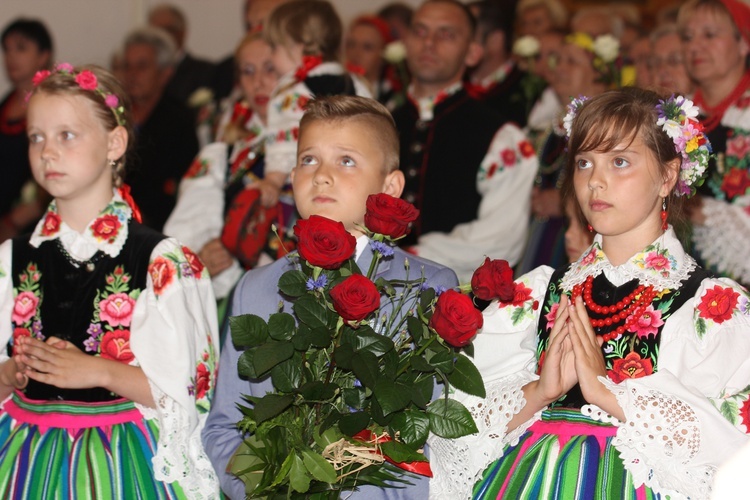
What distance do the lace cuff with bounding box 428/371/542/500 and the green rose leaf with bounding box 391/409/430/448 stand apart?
0.24 metres

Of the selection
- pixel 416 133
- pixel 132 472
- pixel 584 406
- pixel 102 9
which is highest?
pixel 102 9

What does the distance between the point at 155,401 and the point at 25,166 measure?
3.88 meters

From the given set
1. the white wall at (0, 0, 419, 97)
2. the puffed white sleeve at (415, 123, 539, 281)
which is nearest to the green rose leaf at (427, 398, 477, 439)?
the puffed white sleeve at (415, 123, 539, 281)

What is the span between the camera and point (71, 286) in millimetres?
2889

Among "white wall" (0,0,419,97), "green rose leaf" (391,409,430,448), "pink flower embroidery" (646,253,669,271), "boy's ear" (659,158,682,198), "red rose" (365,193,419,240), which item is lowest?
"green rose leaf" (391,409,430,448)

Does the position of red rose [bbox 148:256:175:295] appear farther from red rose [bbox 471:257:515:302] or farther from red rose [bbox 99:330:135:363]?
red rose [bbox 471:257:515:302]

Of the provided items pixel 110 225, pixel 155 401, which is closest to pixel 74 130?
pixel 110 225

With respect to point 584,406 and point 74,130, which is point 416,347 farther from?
point 74,130

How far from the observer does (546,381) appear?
2441 mm

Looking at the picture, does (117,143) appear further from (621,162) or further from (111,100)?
(621,162)

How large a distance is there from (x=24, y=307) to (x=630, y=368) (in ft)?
5.20

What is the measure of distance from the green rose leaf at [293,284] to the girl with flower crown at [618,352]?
50 centimetres

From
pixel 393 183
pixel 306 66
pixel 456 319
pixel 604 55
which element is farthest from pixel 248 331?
pixel 604 55

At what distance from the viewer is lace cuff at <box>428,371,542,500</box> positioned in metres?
2.48
